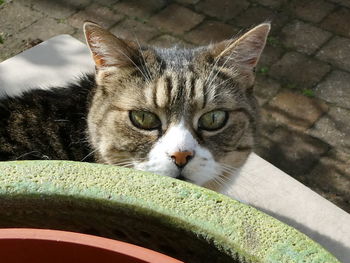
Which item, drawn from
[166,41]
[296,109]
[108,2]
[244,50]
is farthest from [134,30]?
[244,50]

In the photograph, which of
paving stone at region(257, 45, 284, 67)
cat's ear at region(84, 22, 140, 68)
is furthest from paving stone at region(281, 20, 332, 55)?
cat's ear at region(84, 22, 140, 68)

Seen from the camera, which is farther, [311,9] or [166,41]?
[311,9]

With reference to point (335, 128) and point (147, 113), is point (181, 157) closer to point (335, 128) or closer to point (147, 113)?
point (147, 113)

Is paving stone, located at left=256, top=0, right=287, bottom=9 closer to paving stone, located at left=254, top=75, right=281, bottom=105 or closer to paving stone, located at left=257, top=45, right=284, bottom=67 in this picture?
paving stone, located at left=257, top=45, right=284, bottom=67

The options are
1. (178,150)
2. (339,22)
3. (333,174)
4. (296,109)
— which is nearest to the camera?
(178,150)

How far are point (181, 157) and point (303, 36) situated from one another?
2724 mm

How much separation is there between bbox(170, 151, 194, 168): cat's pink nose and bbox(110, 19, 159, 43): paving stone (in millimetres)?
2475

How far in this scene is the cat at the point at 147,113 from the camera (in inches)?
85.5

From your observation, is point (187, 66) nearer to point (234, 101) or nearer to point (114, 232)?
point (234, 101)

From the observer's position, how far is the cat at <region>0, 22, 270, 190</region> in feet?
7.13

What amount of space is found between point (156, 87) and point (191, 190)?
43.7 inches

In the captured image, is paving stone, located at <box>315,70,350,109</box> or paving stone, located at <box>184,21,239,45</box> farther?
paving stone, located at <box>184,21,239,45</box>

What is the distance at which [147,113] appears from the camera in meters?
2.25

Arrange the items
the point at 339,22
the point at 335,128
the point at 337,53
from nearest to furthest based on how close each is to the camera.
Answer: the point at 335,128, the point at 337,53, the point at 339,22
